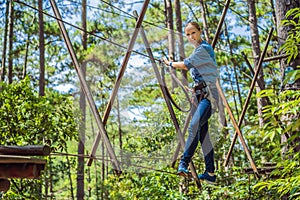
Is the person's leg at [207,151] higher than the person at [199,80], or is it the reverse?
the person at [199,80]

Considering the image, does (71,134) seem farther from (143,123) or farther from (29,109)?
(143,123)

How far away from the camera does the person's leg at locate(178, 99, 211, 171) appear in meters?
3.19

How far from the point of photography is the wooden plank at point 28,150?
9.94ft

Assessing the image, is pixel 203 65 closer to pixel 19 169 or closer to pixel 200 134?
pixel 200 134

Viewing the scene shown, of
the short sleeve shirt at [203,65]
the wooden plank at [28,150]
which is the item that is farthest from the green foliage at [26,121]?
the short sleeve shirt at [203,65]

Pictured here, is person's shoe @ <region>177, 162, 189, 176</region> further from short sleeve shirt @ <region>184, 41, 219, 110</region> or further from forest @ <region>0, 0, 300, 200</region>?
short sleeve shirt @ <region>184, 41, 219, 110</region>

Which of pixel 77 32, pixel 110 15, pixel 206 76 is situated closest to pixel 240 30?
pixel 110 15

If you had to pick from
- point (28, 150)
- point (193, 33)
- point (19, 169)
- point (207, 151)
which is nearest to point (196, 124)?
point (207, 151)

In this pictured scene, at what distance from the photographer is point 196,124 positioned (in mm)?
3209

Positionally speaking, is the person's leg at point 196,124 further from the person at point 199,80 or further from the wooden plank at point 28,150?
the wooden plank at point 28,150

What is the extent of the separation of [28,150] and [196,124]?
1.10 meters

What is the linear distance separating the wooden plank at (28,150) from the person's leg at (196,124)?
2.98 ft

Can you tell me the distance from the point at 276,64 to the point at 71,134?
775 cm

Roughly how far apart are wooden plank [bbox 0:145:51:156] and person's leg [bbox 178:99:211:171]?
0.91 metres
